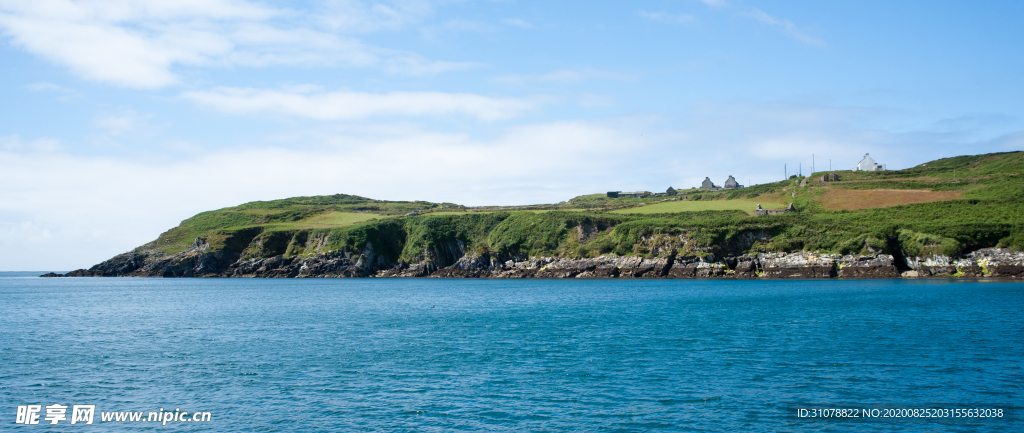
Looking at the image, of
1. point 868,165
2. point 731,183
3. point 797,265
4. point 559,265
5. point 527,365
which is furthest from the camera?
point 731,183

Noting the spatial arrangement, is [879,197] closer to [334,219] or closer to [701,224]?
[701,224]

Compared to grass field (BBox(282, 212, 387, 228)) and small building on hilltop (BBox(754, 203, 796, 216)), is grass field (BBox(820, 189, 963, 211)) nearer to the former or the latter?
small building on hilltop (BBox(754, 203, 796, 216))

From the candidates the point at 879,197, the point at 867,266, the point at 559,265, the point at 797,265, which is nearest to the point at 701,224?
the point at 797,265

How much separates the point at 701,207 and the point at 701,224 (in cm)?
1941

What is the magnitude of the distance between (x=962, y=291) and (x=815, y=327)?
32.2 metres

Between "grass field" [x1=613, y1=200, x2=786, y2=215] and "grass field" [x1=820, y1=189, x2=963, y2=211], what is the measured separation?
30.5 ft

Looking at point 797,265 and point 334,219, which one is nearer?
point 797,265

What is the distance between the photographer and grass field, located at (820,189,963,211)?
102125 mm

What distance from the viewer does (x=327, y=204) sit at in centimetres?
17988

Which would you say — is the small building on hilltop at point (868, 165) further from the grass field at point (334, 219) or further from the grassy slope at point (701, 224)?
the grass field at point (334, 219)

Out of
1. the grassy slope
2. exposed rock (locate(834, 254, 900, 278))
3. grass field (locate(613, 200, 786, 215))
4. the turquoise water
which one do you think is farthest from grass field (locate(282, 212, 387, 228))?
exposed rock (locate(834, 254, 900, 278))

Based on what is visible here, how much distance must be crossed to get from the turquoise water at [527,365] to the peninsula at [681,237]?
40223 millimetres

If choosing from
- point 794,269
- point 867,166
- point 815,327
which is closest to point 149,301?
point 815,327

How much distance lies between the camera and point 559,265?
111m
